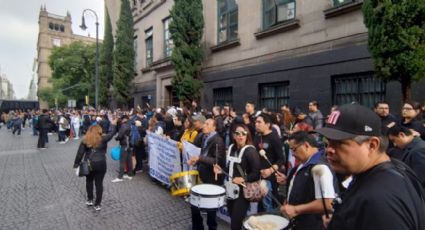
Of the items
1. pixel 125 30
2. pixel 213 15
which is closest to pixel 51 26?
pixel 125 30

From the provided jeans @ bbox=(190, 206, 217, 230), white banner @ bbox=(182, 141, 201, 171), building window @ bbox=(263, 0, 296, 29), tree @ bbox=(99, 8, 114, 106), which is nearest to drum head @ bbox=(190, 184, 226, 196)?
jeans @ bbox=(190, 206, 217, 230)

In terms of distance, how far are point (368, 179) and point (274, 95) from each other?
36.3ft

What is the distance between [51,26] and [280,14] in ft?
333

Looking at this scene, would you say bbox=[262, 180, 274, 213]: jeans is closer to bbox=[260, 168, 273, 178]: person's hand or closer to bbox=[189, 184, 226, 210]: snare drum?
bbox=[260, 168, 273, 178]: person's hand

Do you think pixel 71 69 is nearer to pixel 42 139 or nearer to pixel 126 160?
pixel 42 139

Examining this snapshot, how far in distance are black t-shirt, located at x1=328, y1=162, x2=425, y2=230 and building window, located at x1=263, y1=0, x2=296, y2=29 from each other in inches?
424

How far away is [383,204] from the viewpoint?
4.88 ft

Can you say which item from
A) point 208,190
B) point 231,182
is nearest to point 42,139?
point 208,190

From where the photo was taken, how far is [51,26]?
97.8 metres

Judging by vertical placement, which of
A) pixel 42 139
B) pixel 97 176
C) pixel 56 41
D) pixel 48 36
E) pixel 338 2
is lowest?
pixel 42 139

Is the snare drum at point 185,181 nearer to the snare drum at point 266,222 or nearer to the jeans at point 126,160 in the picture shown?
the snare drum at point 266,222

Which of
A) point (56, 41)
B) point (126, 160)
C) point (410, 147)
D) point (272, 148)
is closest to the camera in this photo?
point (410, 147)

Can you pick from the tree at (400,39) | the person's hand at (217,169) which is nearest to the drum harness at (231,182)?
the person's hand at (217,169)

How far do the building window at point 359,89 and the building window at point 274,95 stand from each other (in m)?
2.16
